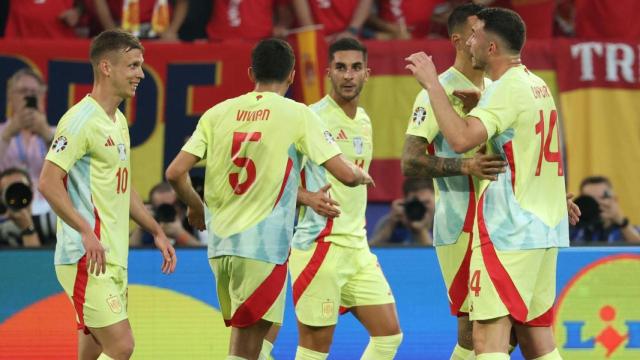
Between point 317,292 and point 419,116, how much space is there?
150cm

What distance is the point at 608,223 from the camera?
32.6 ft

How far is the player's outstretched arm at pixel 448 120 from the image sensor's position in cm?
612

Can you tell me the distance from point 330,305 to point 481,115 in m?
2.15

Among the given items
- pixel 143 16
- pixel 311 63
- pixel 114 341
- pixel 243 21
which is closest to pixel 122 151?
pixel 114 341

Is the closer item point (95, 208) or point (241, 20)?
point (95, 208)

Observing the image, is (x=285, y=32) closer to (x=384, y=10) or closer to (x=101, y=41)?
(x=384, y=10)

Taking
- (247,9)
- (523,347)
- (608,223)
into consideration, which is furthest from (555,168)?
(247,9)

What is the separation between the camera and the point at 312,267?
7.96 m

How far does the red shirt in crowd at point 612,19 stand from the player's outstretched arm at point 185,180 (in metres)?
5.33

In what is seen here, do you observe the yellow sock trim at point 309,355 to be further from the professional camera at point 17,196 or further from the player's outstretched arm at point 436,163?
the professional camera at point 17,196

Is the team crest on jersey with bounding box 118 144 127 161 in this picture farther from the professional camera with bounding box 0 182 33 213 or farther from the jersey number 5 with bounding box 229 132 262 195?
the professional camera with bounding box 0 182 33 213

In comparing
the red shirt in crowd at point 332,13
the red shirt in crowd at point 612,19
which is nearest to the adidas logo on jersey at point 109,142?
the red shirt in crowd at point 332,13

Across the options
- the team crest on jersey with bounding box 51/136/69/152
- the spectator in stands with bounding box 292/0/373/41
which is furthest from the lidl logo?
the team crest on jersey with bounding box 51/136/69/152

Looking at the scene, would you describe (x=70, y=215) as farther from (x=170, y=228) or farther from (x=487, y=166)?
(x=170, y=228)
